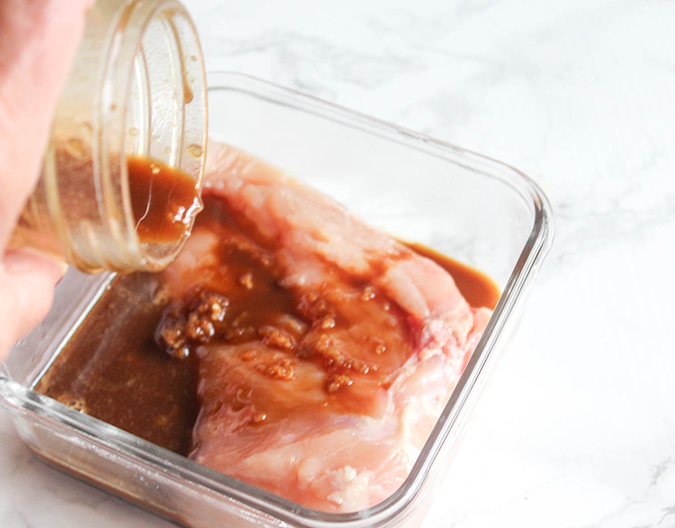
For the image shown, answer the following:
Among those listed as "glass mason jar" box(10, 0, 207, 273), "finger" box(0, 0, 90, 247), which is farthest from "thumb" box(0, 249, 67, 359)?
"finger" box(0, 0, 90, 247)

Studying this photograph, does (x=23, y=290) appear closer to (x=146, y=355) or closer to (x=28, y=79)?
(x=28, y=79)

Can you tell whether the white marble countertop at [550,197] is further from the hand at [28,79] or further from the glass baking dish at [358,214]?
the hand at [28,79]

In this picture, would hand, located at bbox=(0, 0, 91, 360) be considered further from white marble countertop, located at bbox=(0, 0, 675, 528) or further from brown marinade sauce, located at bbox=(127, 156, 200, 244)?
white marble countertop, located at bbox=(0, 0, 675, 528)

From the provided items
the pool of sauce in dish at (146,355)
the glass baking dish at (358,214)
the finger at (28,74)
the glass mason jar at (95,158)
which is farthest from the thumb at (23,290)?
the pool of sauce in dish at (146,355)

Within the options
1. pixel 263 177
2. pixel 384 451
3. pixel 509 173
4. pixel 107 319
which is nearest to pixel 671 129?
pixel 509 173

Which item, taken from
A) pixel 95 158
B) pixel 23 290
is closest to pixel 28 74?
pixel 95 158

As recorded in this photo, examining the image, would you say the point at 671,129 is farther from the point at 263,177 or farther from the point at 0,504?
the point at 0,504

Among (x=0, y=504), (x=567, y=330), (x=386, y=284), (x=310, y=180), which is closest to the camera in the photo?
(x=0, y=504)
